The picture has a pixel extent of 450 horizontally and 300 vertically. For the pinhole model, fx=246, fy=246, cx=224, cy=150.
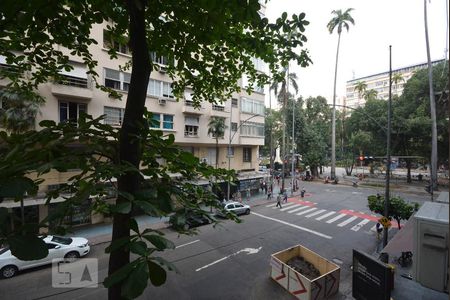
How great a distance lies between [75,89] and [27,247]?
17.3 metres

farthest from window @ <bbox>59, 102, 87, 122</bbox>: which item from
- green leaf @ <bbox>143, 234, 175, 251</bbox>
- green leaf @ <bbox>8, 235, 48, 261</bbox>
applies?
green leaf @ <bbox>143, 234, 175, 251</bbox>

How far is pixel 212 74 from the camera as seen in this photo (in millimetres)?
4852

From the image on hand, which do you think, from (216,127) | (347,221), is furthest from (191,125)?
(347,221)

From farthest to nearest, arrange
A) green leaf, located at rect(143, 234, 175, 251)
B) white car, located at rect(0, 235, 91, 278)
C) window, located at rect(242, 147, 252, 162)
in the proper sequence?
window, located at rect(242, 147, 252, 162) → white car, located at rect(0, 235, 91, 278) → green leaf, located at rect(143, 234, 175, 251)

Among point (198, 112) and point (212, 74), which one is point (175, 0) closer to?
point (212, 74)

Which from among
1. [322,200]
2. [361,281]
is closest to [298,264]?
[361,281]

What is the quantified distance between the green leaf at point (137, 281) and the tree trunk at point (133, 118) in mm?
635

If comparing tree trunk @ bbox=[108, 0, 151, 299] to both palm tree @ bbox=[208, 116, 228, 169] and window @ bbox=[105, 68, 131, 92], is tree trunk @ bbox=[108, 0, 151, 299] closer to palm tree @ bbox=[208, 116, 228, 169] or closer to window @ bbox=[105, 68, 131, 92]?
window @ bbox=[105, 68, 131, 92]

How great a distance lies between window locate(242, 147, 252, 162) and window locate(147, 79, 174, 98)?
11.6m

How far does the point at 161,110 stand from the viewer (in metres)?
21.0

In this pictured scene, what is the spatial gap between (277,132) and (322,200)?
2499 cm

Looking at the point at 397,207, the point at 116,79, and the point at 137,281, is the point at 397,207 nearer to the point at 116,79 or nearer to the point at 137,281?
the point at 137,281

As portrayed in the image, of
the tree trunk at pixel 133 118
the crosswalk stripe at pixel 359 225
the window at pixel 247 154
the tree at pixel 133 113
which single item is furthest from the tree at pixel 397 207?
the tree trunk at pixel 133 118

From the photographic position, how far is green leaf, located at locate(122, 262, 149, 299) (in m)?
1.48
